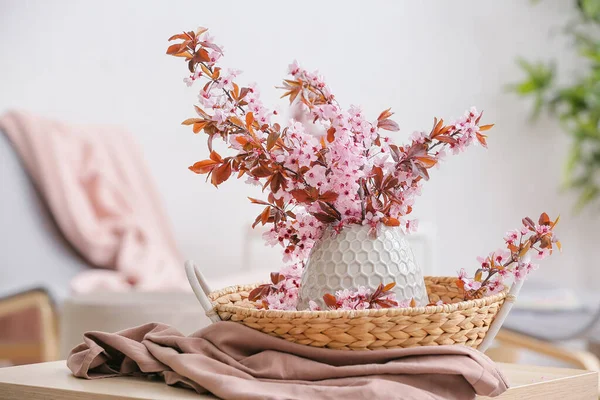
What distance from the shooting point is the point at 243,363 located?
833mm

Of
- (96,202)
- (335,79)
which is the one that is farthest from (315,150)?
(335,79)

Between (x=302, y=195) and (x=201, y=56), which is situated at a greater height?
(x=201, y=56)

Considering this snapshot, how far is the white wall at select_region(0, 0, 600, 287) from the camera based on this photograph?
3.25 m

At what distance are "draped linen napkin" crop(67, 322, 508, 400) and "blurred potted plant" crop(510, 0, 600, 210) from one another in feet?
10.3

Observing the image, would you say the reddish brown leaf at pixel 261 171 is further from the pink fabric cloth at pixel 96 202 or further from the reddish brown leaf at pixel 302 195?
the pink fabric cloth at pixel 96 202

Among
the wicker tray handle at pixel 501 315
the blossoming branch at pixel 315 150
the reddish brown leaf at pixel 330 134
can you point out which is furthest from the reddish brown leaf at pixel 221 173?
the wicker tray handle at pixel 501 315

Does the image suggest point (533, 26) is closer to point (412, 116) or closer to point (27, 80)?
point (412, 116)

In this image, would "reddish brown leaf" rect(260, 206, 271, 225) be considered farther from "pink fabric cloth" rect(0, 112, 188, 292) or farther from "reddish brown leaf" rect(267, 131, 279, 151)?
"pink fabric cloth" rect(0, 112, 188, 292)

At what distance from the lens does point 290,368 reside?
0.81m

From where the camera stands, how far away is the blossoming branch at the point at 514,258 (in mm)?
907

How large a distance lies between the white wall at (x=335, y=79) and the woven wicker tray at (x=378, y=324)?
256cm

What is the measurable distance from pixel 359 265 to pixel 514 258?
7.2 inches

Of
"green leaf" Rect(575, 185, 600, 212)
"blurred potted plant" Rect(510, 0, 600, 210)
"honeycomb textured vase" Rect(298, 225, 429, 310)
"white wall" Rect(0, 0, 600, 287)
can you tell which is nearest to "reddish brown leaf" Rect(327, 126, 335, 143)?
"honeycomb textured vase" Rect(298, 225, 429, 310)

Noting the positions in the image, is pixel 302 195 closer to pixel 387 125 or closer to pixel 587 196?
Result: pixel 387 125
